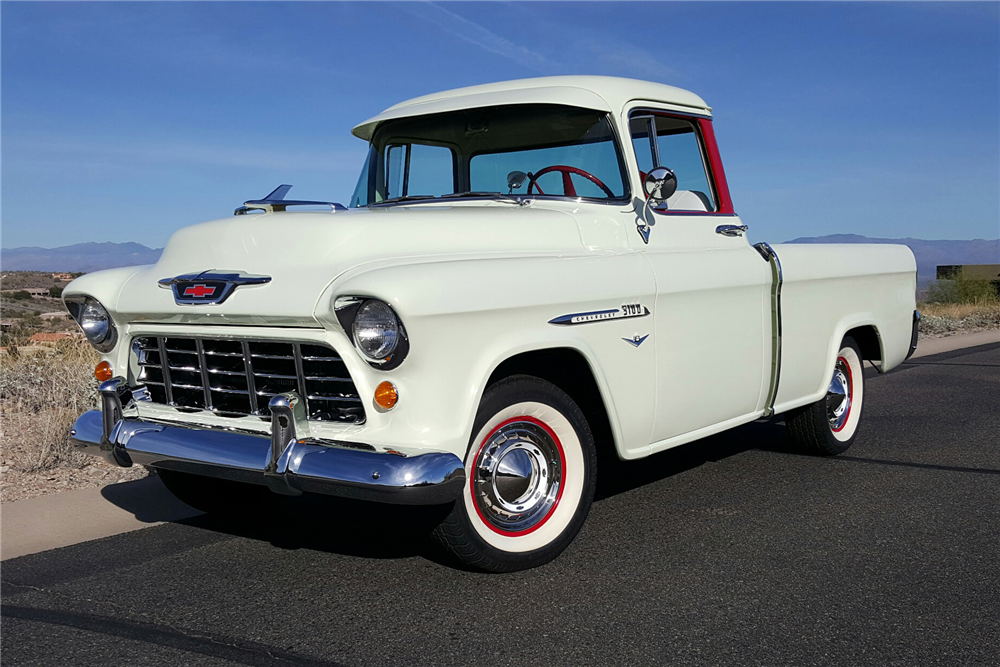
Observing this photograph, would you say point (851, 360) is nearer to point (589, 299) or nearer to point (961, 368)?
point (589, 299)

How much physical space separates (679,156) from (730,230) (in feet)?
1.61

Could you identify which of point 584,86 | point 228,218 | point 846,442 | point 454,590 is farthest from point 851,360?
point 228,218

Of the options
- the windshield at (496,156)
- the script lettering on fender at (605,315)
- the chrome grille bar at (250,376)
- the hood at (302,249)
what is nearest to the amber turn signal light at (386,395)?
the hood at (302,249)

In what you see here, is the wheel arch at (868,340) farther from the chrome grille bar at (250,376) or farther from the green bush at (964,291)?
the green bush at (964,291)

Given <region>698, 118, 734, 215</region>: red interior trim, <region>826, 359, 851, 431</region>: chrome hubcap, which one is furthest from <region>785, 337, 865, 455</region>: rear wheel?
<region>698, 118, 734, 215</region>: red interior trim

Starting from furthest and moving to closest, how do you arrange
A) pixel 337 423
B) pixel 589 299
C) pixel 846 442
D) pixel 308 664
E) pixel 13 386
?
pixel 13 386 → pixel 846 442 → pixel 589 299 → pixel 337 423 → pixel 308 664

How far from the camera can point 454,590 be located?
11.8 feet

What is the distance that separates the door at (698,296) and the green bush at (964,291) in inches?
883

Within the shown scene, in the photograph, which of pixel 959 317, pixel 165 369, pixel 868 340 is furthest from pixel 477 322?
pixel 959 317

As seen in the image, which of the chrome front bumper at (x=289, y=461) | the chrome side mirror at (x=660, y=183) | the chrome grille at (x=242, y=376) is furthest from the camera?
the chrome side mirror at (x=660, y=183)

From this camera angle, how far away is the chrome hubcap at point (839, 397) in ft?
19.5

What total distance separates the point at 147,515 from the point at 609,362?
2479mm

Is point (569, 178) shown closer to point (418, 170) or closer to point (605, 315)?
point (418, 170)

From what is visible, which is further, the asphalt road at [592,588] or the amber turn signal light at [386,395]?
the amber turn signal light at [386,395]
